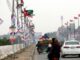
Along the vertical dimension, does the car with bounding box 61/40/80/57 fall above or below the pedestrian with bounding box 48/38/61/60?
below

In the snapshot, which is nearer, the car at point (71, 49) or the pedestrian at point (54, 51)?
the pedestrian at point (54, 51)

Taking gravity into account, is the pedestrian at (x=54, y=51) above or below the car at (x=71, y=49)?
above

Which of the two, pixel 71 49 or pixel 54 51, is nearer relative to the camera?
pixel 54 51

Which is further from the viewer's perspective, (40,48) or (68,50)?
(40,48)

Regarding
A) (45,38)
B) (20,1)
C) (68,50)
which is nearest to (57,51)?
(68,50)

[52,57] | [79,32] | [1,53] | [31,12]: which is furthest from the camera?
[79,32]

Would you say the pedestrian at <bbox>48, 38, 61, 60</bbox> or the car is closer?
the pedestrian at <bbox>48, 38, 61, 60</bbox>

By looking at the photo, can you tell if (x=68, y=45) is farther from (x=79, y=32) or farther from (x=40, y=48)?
(x=79, y=32)

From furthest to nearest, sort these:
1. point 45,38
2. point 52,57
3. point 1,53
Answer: point 45,38
point 1,53
point 52,57

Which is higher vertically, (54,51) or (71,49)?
(54,51)

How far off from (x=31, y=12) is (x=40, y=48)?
113 feet

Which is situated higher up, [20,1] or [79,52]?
[20,1]

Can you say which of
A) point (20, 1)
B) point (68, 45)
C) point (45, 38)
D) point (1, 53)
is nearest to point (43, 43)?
point (45, 38)

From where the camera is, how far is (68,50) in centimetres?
3834
